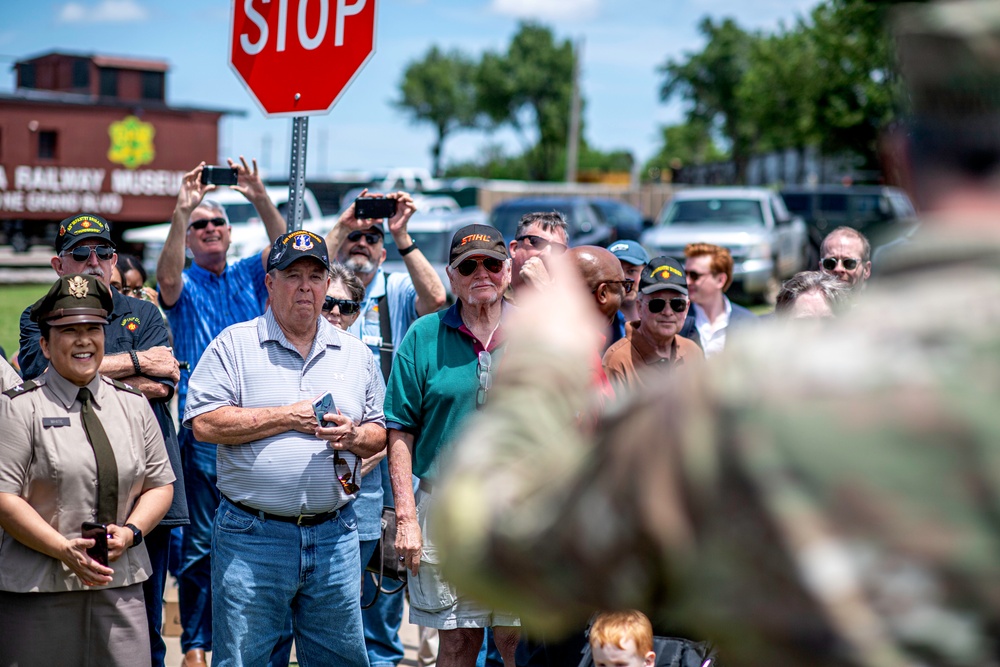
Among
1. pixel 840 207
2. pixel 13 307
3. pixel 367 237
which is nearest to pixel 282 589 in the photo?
pixel 367 237

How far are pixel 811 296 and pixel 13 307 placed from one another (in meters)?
18.8

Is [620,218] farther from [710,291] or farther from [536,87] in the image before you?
[536,87]

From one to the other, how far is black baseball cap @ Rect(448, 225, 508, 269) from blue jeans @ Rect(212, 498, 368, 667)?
4.28 ft

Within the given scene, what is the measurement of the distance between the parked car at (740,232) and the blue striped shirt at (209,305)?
12.3 metres

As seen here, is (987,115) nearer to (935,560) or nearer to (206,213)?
(935,560)

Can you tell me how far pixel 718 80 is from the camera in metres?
58.7

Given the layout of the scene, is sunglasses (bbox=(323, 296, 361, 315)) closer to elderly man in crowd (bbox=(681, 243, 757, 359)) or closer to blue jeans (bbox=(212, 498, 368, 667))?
blue jeans (bbox=(212, 498, 368, 667))

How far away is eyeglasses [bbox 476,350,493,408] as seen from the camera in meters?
4.49

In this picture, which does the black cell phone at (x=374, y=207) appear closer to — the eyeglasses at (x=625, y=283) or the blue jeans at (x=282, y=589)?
the eyeglasses at (x=625, y=283)

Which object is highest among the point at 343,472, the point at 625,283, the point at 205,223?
the point at 205,223

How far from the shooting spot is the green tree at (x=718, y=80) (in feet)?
189

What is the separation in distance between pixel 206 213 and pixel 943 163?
220 inches

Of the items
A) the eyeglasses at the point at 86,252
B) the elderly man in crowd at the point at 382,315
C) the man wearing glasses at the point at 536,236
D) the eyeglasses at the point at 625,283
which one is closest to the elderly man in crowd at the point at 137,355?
the eyeglasses at the point at 86,252

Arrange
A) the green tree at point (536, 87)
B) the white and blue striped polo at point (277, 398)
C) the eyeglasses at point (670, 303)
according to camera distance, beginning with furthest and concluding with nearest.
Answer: the green tree at point (536, 87), the eyeglasses at point (670, 303), the white and blue striped polo at point (277, 398)
